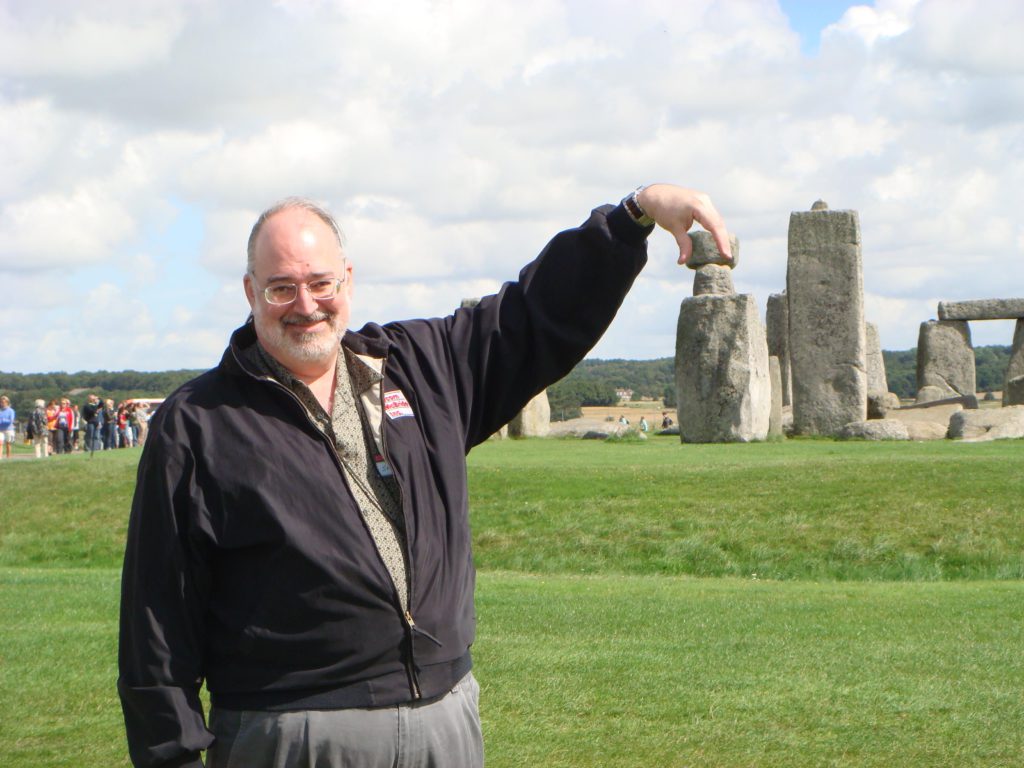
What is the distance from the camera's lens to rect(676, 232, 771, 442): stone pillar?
70.6 ft

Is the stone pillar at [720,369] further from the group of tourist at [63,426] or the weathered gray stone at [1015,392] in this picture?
the group of tourist at [63,426]

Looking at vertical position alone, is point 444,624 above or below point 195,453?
below

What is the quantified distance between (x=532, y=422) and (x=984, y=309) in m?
14.6

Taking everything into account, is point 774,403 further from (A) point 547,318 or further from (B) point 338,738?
(B) point 338,738

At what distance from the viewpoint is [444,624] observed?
11.4ft

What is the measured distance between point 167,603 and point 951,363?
114 feet

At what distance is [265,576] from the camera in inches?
132

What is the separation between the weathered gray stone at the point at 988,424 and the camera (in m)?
20.8

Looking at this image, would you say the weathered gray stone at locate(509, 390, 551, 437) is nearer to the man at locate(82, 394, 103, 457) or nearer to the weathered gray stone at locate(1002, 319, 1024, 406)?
the weathered gray stone at locate(1002, 319, 1024, 406)

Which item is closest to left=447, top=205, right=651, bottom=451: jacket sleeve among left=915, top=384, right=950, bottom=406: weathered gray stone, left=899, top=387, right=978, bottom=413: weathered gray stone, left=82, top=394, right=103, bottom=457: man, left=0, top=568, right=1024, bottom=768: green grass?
left=0, top=568, right=1024, bottom=768: green grass

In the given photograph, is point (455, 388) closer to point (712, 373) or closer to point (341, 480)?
point (341, 480)

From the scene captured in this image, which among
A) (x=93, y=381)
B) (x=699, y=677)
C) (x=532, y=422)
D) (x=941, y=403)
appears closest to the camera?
(x=699, y=677)

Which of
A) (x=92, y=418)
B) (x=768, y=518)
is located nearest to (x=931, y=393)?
(x=92, y=418)

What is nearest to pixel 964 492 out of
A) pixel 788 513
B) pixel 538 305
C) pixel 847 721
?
pixel 788 513
